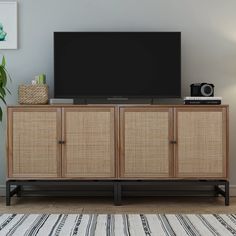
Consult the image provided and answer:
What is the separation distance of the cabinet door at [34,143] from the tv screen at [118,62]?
0.35 metres

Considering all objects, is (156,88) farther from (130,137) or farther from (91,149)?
(91,149)

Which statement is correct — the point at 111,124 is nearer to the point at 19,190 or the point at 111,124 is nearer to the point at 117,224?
the point at 117,224

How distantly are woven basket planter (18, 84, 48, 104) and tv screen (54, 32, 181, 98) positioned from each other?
0.56 feet

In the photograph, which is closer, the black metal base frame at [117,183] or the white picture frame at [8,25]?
the black metal base frame at [117,183]

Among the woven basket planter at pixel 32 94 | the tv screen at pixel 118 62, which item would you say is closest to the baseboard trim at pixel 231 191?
the woven basket planter at pixel 32 94

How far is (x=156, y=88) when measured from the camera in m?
4.30

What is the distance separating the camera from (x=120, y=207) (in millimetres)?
4047

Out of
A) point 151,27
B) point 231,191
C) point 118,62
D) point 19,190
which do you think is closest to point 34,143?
point 19,190

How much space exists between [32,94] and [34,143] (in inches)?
17.9

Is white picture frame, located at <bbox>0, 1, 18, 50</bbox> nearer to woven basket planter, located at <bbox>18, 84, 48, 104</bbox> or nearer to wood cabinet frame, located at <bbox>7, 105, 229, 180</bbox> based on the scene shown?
woven basket planter, located at <bbox>18, 84, 48, 104</bbox>

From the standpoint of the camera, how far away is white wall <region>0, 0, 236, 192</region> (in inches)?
178

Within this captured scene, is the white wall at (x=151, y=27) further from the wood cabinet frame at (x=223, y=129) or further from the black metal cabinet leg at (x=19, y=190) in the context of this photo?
the black metal cabinet leg at (x=19, y=190)

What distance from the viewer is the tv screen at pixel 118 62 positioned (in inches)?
169

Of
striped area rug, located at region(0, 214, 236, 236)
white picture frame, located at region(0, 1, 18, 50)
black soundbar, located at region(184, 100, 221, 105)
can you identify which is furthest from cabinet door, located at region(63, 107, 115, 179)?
white picture frame, located at region(0, 1, 18, 50)
